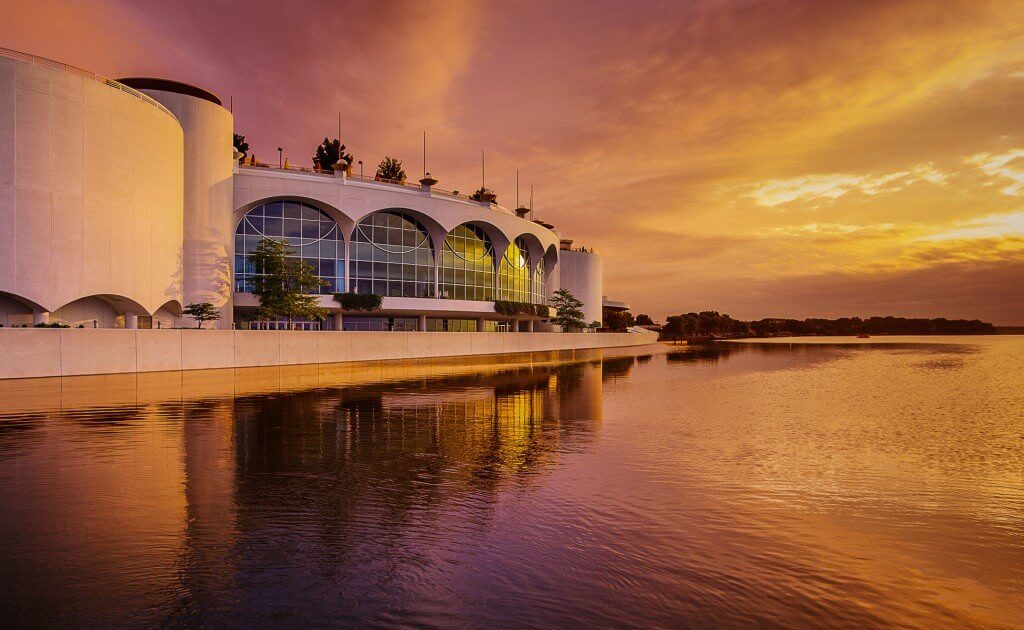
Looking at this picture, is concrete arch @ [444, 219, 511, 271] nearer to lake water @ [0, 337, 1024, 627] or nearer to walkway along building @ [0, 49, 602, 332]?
walkway along building @ [0, 49, 602, 332]

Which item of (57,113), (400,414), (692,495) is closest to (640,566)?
(692,495)

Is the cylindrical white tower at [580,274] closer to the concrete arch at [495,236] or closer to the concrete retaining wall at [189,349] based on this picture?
the concrete arch at [495,236]

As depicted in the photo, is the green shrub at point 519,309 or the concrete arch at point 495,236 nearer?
the concrete arch at point 495,236

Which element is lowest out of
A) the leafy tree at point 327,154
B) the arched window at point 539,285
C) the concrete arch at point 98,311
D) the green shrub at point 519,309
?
the concrete arch at point 98,311

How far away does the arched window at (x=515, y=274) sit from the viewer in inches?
3103

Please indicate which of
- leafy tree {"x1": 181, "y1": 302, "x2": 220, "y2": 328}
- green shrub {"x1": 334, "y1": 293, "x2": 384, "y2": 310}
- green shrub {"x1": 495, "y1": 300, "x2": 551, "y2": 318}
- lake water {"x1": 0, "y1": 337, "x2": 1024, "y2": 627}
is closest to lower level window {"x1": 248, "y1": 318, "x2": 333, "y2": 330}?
green shrub {"x1": 334, "y1": 293, "x2": 384, "y2": 310}

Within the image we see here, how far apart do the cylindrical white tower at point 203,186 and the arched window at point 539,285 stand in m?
46.7

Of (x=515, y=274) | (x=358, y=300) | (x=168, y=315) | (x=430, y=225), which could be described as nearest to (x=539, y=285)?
(x=515, y=274)

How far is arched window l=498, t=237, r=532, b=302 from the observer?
7881 centimetres

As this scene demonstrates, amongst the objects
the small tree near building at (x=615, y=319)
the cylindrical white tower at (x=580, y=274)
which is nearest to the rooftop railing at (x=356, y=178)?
the cylindrical white tower at (x=580, y=274)

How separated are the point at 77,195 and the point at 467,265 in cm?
4334

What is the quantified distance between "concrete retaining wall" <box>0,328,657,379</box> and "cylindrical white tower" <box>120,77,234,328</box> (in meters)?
16.5

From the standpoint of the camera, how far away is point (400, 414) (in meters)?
16.3

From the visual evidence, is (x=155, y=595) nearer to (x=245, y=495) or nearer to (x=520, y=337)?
(x=245, y=495)
